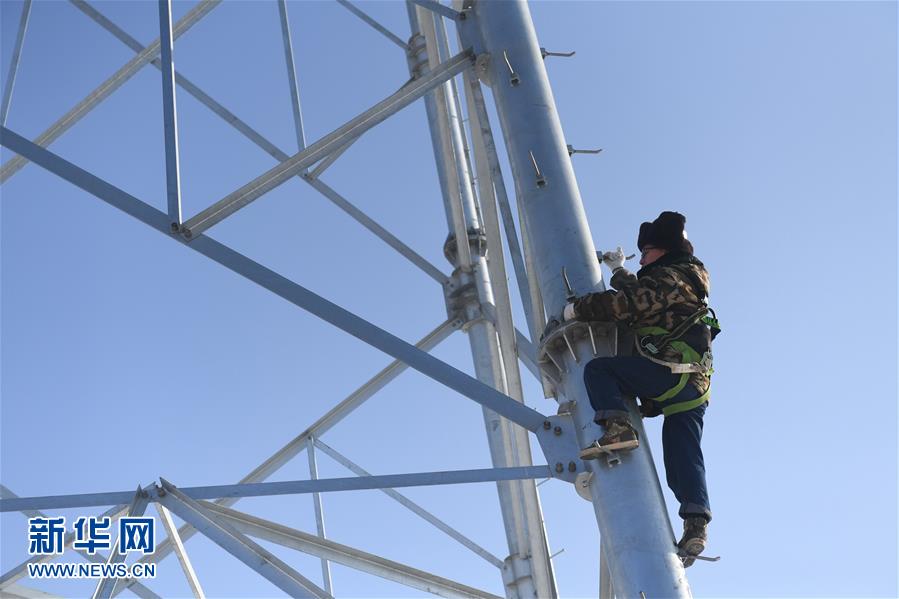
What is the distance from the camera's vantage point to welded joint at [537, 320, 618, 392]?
691cm

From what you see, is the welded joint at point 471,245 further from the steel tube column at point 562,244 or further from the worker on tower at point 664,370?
the worker on tower at point 664,370

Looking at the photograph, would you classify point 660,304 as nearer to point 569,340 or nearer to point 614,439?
point 569,340

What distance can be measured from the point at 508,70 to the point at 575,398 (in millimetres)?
2825

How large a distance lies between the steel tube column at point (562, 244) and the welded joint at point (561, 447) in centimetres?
7

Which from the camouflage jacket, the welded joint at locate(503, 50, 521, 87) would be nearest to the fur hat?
the camouflage jacket

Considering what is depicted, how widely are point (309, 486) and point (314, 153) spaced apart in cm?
248

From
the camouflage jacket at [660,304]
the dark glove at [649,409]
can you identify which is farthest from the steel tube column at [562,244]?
the dark glove at [649,409]

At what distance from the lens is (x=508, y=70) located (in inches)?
326

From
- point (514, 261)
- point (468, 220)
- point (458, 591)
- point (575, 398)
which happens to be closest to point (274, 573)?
point (458, 591)

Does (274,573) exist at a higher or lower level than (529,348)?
lower

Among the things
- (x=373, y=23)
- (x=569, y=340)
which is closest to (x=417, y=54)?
(x=373, y=23)

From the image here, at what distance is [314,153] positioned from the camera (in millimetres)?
7953

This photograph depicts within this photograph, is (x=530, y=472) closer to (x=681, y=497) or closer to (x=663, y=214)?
(x=681, y=497)

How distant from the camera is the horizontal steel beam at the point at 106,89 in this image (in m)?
11.5
